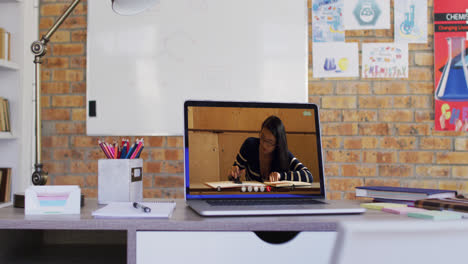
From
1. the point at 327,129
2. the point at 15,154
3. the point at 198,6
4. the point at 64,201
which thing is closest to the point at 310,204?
the point at 64,201

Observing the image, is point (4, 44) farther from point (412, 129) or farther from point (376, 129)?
point (412, 129)

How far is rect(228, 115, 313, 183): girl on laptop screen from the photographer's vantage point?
1.14m

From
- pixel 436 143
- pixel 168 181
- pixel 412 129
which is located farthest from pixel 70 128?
pixel 436 143

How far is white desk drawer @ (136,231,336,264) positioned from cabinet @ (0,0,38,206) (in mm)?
1677

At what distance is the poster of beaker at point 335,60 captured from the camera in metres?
2.38

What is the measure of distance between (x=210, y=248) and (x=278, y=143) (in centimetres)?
44

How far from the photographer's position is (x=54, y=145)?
2.45 meters

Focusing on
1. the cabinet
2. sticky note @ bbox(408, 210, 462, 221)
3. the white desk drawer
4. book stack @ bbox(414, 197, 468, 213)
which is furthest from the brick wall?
the white desk drawer

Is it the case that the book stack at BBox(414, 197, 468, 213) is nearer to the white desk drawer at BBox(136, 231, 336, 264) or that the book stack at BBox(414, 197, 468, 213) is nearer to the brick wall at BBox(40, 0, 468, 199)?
the white desk drawer at BBox(136, 231, 336, 264)

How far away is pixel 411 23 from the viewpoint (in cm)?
238

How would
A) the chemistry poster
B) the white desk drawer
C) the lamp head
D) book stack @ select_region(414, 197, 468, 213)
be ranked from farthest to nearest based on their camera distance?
the chemistry poster, the lamp head, book stack @ select_region(414, 197, 468, 213), the white desk drawer

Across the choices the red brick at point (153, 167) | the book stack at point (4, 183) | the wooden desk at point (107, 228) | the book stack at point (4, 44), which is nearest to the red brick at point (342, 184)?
the red brick at point (153, 167)

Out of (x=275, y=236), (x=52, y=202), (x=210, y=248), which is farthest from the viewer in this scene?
(x=275, y=236)

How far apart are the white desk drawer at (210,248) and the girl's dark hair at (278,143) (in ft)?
1.17
